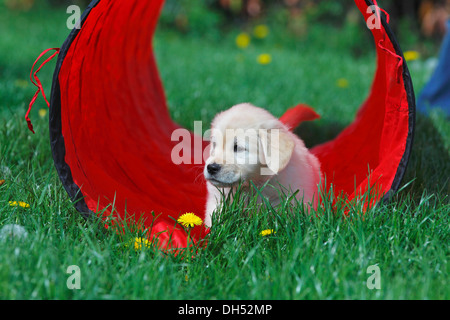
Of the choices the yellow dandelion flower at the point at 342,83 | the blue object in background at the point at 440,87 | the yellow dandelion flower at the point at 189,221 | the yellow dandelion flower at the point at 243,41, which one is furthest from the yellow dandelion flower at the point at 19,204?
the yellow dandelion flower at the point at 243,41

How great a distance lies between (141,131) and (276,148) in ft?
5.40

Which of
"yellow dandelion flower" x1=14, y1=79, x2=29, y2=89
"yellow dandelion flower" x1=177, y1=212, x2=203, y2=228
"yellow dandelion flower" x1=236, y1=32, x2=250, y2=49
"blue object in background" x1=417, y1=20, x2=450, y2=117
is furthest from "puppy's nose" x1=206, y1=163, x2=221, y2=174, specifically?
"yellow dandelion flower" x1=236, y1=32, x2=250, y2=49

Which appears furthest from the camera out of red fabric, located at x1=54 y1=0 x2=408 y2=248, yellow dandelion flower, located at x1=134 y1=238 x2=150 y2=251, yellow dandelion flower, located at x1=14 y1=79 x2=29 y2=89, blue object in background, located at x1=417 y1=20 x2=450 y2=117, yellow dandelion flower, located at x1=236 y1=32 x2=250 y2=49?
yellow dandelion flower, located at x1=236 y1=32 x2=250 y2=49

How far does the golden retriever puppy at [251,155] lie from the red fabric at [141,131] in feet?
0.90

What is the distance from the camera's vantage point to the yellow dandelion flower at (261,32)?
356 inches

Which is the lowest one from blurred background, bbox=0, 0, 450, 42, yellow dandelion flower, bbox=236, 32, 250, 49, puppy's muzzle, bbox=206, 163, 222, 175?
puppy's muzzle, bbox=206, 163, 222, 175

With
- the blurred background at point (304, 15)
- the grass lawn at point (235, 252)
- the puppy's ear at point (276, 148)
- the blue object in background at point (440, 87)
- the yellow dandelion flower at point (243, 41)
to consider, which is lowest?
the grass lawn at point (235, 252)

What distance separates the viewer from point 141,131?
3965mm

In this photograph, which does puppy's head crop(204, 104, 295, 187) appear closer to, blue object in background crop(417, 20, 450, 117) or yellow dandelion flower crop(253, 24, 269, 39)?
blue object in background crop(417, 20, 450, 117)

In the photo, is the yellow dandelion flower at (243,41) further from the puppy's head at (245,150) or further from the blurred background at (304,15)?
the puppy's head at (245,150)

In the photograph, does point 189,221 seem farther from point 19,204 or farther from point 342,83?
point 342,83

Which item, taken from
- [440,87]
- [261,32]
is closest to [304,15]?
[261,32]

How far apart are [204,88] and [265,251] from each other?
3415 millimetres

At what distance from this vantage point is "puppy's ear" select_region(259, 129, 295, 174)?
2531 millimetres
